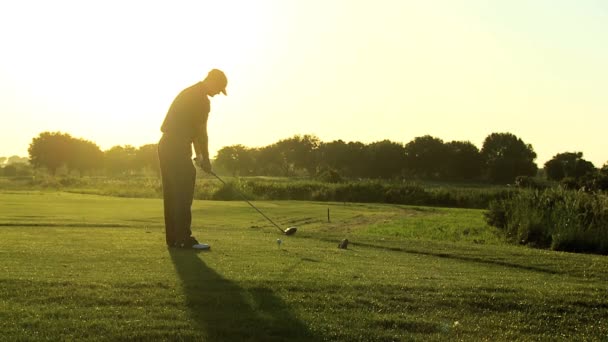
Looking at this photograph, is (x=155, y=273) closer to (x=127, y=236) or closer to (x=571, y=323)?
(x=571, y=323)

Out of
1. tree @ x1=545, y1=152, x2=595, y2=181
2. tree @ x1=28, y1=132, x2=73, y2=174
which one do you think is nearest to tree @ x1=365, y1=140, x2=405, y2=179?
tree @ x1=545, y1=152, x2=595, y2=181

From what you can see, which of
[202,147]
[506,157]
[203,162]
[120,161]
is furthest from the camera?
[120,161]

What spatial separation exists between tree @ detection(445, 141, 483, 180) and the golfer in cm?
11998

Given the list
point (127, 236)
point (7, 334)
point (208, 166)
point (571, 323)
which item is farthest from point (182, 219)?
point (571, 323)

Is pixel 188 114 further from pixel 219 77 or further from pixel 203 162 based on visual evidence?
pixel 203 162

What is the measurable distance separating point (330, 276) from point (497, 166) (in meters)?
125

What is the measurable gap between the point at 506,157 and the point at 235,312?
130 m

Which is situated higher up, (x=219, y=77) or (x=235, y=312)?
(x=219, y=77)

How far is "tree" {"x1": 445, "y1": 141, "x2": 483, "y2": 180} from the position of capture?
416ft

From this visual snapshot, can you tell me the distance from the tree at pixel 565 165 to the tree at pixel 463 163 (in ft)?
44.2

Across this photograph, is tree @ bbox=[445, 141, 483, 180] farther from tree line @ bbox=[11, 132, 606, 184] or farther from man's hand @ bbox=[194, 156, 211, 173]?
man's hand @ bbox=[194, 156, 211, 173]

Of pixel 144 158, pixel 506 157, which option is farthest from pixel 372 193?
pixel 144 158

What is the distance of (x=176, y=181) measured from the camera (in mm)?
10898

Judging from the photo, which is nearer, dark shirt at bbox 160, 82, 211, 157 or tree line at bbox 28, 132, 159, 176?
dark shirt at bbox 160, 82, 211, 157
